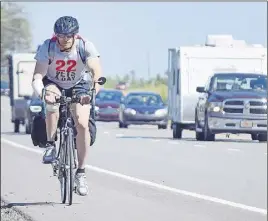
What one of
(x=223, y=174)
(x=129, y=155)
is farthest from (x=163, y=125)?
(x=223, y=174)

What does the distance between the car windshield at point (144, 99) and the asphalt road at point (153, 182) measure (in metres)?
0.90

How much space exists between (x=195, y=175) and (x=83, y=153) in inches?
397

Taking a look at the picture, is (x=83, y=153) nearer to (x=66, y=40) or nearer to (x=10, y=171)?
(x=66, y=40)

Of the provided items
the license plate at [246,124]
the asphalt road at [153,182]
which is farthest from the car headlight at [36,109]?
the license plate at [246,124]

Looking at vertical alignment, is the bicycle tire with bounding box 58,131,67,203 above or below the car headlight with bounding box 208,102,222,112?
above

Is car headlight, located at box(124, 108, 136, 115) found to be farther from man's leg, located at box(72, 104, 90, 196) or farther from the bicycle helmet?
the bicycle helmet

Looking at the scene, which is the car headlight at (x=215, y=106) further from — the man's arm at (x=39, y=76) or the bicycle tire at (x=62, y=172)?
the man's arm at (x=39, y=76)

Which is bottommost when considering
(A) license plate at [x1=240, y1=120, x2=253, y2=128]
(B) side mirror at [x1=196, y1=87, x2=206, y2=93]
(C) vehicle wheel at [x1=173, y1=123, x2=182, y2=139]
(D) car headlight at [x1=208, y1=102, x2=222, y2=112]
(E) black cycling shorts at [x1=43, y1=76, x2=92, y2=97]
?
(C) vehicle wheel at [x1=173, y1=123, x2=182, y2=139]

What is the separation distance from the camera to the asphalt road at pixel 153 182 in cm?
1041

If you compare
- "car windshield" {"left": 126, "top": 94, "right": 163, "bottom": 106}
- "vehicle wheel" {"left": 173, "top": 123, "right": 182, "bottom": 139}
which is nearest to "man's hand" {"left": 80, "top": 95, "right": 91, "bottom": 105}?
"vehicle wheel" {"left": 173, "top": 123, "right": 182, "bottom": 139}

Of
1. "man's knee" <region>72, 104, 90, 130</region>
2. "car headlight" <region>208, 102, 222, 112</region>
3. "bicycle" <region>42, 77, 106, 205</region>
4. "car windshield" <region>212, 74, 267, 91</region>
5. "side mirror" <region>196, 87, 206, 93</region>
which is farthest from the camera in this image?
"car headlight" <region>208, 102, 222, 112</region>

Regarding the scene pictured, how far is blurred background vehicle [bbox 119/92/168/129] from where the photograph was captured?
78.1 feet

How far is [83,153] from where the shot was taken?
7.25m

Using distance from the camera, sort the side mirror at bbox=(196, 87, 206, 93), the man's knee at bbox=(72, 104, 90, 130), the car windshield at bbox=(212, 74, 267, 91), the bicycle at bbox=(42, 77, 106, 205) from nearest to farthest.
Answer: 1. the man's knee at bbox=(72, 104, 90, 130)
2. the bicycle at bbox=(42, 77, 106, 205)
3. the car windshield at bbox=(212, 74, 267, 91)
4. the side mirror at bbox=(196, 87, 206, 93)
